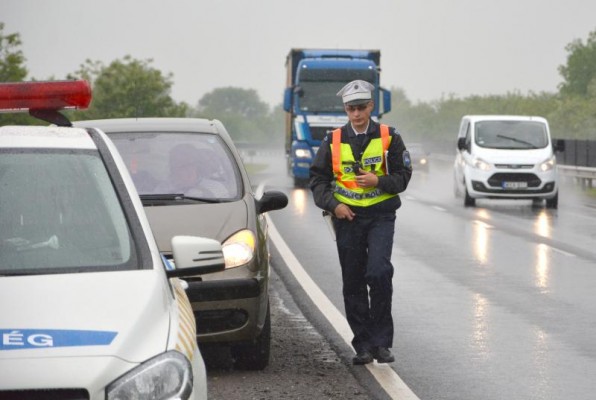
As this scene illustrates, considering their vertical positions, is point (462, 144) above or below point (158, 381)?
below

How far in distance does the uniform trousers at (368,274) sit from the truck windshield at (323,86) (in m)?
26.5

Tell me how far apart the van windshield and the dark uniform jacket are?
19.7 meters

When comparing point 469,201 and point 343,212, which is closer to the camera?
point 343,212

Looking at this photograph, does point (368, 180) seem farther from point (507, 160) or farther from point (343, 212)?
point (507, 160)

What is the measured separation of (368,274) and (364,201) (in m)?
0.48

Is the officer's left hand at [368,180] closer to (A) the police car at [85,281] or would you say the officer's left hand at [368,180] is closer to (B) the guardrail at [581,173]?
(A) the police car at [85,281]

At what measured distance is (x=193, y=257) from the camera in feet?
18.6

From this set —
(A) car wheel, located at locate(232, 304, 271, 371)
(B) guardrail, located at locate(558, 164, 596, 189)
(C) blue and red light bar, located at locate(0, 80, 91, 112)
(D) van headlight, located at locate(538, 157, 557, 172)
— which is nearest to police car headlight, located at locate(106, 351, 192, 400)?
(C) blue and red light bar, located at locate(0, 80, 91, 112)

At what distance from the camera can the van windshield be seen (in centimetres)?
2872

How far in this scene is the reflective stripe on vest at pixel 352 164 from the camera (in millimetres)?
9156

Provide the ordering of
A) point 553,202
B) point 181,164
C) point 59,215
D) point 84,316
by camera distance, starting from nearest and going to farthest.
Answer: point 84,316
point 59,215
point 181,164
point 553,202

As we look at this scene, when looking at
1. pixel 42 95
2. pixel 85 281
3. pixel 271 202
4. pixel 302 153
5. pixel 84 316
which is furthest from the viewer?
pixel 302 153

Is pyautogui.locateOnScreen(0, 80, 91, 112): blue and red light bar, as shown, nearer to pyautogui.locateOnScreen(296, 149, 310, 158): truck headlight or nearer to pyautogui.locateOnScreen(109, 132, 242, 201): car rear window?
pyautogui.locateOnScreen(109, 132, 242, 201): car rear window

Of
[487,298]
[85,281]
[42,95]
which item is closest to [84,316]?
[85,281]
